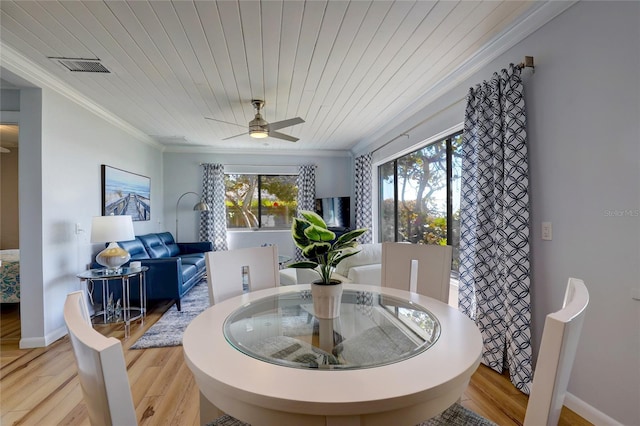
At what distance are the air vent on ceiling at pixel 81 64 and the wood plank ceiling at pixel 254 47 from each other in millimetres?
59

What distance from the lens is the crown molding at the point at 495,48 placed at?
74.0 inches

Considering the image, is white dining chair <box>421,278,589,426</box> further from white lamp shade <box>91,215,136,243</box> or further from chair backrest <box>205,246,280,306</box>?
white lamp shade <box>91,215,136,243</box>


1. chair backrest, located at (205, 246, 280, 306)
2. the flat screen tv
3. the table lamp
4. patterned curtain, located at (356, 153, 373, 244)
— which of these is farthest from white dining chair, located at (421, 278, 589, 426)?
the flat screen tv

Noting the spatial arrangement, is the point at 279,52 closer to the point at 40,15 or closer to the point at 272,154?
the point at 40,15

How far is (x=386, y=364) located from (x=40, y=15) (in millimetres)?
2874

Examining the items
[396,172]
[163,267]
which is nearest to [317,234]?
[163,267]

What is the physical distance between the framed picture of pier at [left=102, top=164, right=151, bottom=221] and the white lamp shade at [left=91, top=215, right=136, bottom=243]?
2.47 feet

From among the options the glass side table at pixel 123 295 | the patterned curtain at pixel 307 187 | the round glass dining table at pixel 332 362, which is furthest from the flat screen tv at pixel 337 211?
the round glass dining table at pixel 332 362

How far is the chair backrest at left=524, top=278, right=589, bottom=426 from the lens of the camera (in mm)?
614

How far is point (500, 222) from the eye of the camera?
215cm

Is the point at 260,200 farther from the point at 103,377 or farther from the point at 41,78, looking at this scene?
the point at 103,377

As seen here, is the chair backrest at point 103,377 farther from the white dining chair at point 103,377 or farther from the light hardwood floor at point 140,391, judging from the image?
the light hardwood floor at point 140,391

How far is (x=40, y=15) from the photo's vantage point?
1953 mm

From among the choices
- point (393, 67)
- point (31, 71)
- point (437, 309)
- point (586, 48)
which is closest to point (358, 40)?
point (393, 67)
